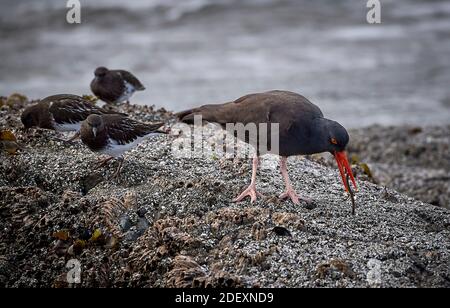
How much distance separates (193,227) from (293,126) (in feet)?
4.12

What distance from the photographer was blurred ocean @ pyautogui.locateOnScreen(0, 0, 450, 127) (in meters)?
A: 14.1

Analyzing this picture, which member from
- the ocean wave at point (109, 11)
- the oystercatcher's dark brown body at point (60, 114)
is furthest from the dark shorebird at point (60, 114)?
the ocean wave at point (109, 11)

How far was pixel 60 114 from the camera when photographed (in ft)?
21.1

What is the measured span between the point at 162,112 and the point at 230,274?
11.8 feet

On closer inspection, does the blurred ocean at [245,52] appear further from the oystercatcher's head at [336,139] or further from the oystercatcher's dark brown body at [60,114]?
the oystercatcher's head at [336,139]

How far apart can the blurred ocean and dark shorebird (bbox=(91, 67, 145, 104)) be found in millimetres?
4398

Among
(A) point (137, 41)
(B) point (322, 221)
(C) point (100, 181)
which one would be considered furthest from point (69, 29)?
(B) point (322, 221)

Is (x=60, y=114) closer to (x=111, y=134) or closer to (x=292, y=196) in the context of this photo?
(x=111, y=134)

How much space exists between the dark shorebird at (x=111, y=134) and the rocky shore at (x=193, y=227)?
0.25 metres

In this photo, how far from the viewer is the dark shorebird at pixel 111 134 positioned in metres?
5.79

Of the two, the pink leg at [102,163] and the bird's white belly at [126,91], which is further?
the bird's white belly at [126,91]

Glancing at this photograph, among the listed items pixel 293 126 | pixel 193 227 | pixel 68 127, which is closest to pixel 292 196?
pixel 293 126

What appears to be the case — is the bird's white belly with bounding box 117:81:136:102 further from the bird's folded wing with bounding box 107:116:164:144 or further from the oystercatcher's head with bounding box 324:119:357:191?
the oystercatcher's head with bounding box 324:119:357:191
